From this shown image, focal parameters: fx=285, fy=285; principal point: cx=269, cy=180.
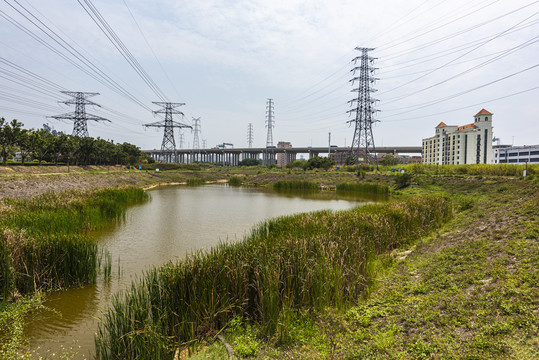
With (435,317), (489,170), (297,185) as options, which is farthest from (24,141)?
(489,170)

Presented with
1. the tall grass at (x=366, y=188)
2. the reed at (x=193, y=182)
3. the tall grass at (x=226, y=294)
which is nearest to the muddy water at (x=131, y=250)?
the tall grass at (x=226, y=294)

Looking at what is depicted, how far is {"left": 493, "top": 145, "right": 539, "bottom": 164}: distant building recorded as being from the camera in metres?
81.8

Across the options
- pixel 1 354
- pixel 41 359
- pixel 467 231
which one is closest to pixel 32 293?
pixel 1 354

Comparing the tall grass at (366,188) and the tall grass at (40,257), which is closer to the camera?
the tall grass at (40,257)

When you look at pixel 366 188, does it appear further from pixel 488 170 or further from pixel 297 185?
pixel 488 170

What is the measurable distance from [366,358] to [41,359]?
546 centimetres

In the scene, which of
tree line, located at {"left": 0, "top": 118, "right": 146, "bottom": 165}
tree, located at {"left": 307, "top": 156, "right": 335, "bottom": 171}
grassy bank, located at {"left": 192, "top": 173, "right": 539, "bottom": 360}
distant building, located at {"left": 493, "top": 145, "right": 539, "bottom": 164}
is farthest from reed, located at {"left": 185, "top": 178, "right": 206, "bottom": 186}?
distant building, located at {"left": 493, "top": 145, "right": 539, "bottom": 164}

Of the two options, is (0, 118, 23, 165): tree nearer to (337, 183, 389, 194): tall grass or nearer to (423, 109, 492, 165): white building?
(337, 183, 389, 194): tall grass

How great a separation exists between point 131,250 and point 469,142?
328ft

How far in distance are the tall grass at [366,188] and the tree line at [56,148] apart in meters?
36.8

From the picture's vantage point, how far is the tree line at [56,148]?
30473mm

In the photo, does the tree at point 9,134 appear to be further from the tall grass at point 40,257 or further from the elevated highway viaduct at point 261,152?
the elevated highway viaduct at point 261,152

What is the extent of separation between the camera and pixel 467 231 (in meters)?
10.7

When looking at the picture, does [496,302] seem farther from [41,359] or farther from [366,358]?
[41,359]
